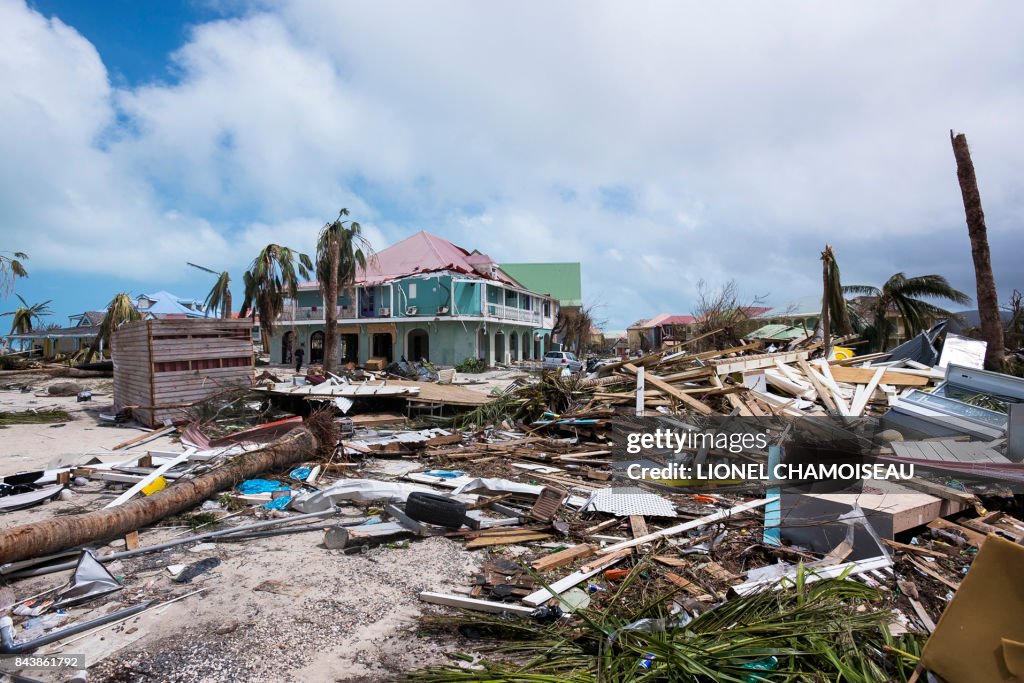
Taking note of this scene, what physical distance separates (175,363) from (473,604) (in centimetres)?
1073

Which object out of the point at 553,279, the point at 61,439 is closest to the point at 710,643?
the point at 61,439

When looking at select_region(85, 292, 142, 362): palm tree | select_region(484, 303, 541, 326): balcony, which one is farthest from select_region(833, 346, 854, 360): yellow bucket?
select_region(85, 292, 142, 362): palm tree

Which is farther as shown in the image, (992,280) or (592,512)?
(992,280)

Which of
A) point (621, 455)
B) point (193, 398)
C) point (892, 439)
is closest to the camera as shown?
point (892, 439)

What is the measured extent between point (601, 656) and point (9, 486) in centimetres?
701

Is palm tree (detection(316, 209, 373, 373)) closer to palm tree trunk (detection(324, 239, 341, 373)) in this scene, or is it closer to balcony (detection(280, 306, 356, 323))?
palm tree trunk (detection(324, 239, 341, 373))

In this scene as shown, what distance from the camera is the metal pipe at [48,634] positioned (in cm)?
328

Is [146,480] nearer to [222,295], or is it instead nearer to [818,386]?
[818,386]

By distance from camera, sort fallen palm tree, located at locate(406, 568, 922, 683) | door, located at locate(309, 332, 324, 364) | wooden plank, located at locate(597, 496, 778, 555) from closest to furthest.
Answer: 1. fallen palm tree, located at locate(406, 568, 922, 683)
2. wooden plank, located at locate(597, 496, 778, 555)
3. door, located at locate(309, 332, 324, 364)

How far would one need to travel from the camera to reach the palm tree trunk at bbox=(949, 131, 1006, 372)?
39.4ft

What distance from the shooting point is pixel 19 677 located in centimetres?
300

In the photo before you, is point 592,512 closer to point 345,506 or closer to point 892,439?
point 345,506

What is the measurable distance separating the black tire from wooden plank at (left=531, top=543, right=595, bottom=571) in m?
Answer: 1.06

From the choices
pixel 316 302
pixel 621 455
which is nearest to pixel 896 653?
pixel 621 455
